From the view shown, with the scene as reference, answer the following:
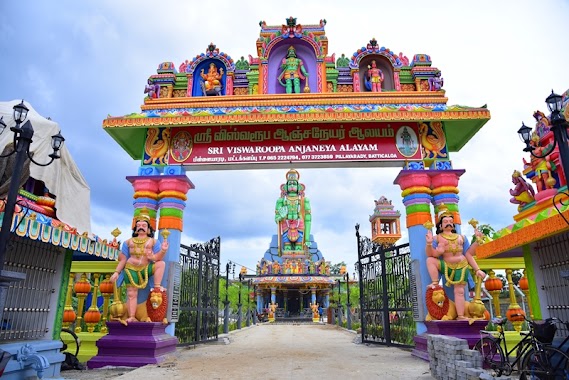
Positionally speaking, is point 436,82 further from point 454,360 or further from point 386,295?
point 454,360

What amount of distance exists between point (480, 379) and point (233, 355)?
5757 mm

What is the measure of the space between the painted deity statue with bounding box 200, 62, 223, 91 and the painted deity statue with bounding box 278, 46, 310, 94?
1742 mm

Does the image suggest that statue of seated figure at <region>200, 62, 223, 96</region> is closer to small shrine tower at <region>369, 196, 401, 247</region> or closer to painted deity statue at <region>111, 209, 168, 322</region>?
painted deity statue at <region>111, 209, 168, 322</region>

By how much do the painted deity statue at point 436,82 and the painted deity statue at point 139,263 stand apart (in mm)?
7927

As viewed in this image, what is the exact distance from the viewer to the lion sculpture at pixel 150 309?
315 inches

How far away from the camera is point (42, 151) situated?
30.9 feet

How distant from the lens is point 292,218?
37531 mm

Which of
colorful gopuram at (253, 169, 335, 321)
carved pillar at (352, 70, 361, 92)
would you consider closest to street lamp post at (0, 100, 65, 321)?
carved pillar at (352, 70, 361, 92)

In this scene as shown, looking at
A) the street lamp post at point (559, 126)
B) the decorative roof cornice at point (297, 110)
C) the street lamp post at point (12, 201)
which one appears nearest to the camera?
the street lamp post at point (12, 201)

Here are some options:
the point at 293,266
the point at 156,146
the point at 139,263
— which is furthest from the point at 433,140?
the point at 293,266

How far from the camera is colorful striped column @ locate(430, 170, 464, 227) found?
9195 millimetres

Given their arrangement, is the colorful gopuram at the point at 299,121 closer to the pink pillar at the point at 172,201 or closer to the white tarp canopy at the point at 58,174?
the pink pillar at the point at 172,201

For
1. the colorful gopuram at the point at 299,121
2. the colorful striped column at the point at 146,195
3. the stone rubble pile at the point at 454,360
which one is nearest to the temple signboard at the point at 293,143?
the colorful gopuram at the point at 299,121

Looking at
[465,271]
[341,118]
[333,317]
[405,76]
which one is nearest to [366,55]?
[405,76]
